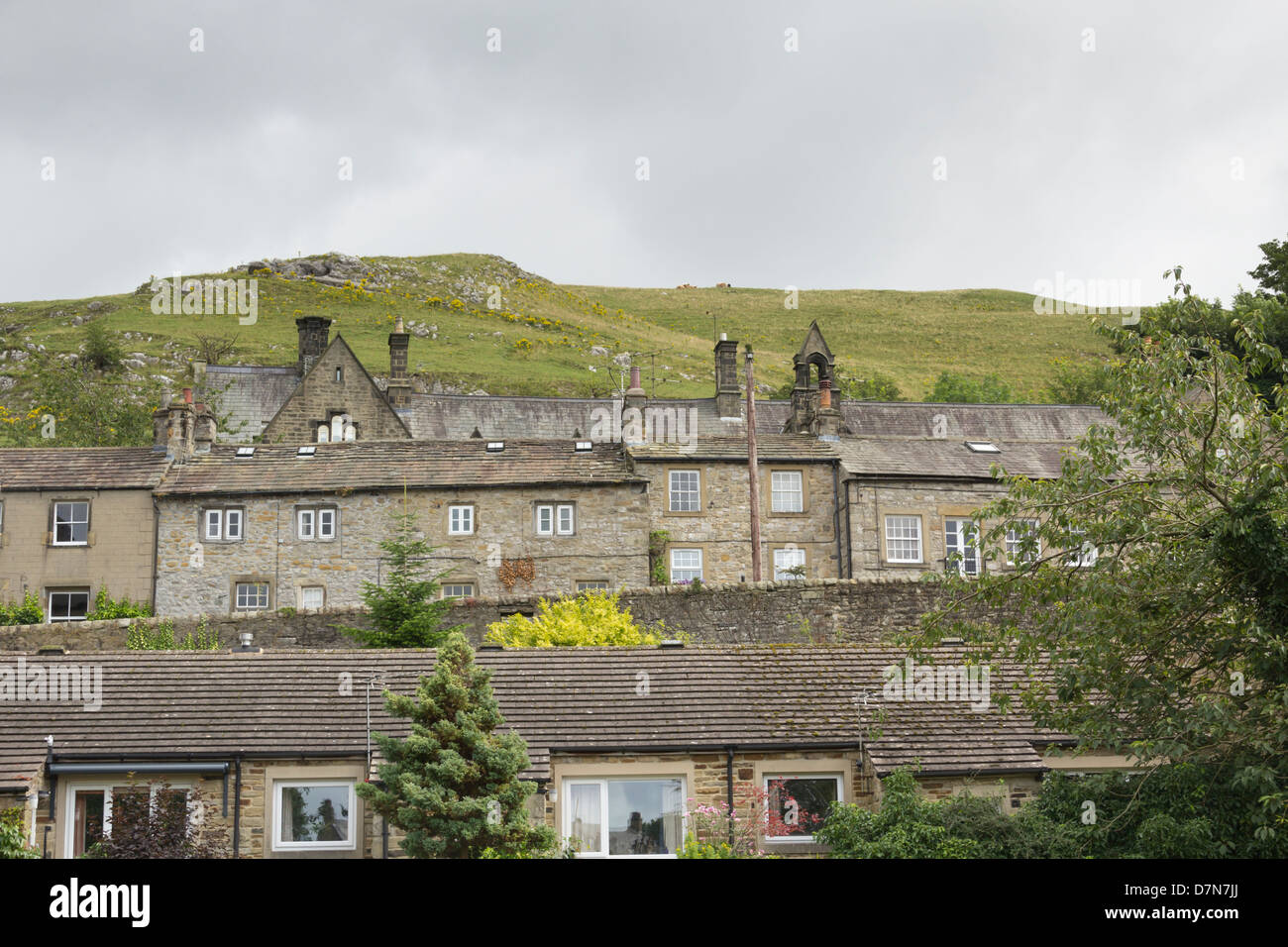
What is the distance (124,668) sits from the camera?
72.3 feet

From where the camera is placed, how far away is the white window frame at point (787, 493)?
140 feet

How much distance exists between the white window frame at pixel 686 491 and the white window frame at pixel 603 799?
72.4 feet

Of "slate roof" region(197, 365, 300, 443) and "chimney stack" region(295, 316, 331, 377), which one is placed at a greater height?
"chimney stack" region(295, 316, 331, 377)

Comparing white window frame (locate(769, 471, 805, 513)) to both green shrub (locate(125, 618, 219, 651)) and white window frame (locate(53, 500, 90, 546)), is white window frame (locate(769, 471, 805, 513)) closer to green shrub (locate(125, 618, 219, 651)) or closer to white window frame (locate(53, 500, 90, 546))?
green shrub (locate(125, 618, 219, 651))

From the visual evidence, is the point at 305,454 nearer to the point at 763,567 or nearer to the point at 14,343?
the point at 763,567

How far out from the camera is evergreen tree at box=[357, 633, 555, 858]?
16328mm

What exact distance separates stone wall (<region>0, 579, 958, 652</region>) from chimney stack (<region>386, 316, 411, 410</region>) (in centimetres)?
2870

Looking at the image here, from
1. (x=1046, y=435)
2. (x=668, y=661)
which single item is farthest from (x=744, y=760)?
(x=1046, y=435)

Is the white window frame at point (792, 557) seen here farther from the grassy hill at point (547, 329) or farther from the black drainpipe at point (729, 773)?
the grassy hill at point (547, 329)

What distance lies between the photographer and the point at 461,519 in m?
39.9

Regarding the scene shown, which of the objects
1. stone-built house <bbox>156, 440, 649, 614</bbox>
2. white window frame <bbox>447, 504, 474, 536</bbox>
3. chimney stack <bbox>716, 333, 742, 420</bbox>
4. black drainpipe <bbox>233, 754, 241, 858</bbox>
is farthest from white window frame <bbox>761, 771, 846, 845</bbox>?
chimney stack <bbox>716, 333, 742, 420</bbox>

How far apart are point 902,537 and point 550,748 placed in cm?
2428
